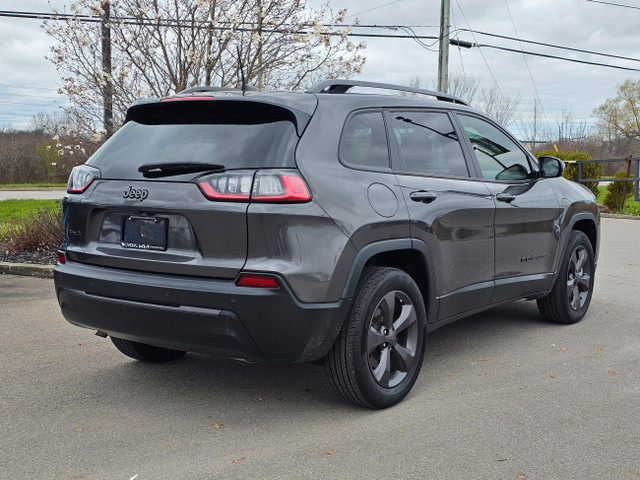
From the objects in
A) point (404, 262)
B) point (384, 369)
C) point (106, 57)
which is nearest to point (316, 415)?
point (384, 369)

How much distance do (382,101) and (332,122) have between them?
609 mm

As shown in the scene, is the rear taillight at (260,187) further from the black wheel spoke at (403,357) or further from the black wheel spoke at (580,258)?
the black wheel spoke at (580,258)

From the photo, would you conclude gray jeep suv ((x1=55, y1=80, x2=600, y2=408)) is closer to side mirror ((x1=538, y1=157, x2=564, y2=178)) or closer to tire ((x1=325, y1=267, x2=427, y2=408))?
tire ((x1=325, y1=267, x2=427, y2=408))

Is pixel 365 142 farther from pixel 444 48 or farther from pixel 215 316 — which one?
pixel 444 48

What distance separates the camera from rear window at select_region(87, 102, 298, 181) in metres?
3.96

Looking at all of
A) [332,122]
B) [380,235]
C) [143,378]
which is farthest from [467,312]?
[143,378]

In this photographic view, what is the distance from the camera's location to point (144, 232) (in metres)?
4.06

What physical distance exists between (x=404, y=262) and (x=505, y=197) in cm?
123

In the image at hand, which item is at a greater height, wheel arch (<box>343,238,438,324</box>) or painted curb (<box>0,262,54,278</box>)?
wheel arch (<box>343,238,438,324</box>)

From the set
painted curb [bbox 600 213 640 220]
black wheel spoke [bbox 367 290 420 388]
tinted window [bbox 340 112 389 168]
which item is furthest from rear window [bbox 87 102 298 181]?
painted curb [bbox 600 213 640 220]

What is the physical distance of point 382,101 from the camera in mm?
4715

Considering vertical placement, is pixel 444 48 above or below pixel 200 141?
above

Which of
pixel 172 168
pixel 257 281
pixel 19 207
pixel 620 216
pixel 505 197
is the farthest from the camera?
pixel 620 216

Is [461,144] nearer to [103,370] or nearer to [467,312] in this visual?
[467,312]
